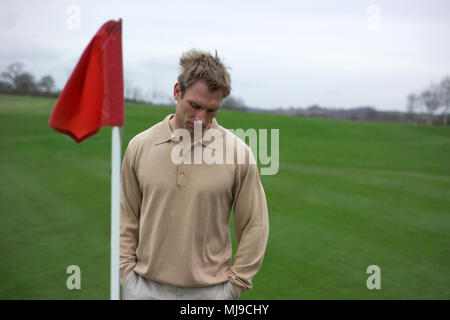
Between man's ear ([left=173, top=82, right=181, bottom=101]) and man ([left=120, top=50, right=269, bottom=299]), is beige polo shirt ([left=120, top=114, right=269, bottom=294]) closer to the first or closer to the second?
man ([left=120, top=50, right=269, bottom=299])

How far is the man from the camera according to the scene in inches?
101

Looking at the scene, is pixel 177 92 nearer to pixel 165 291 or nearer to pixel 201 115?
pixel 201 115

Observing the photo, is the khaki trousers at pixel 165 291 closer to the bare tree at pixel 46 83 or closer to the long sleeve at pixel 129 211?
the long sleeve at pixel 129 211

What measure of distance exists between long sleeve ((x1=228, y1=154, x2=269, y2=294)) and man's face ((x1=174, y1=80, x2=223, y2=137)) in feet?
1.15

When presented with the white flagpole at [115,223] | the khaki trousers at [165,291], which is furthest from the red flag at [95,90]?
the khaki trousers at [165,291]

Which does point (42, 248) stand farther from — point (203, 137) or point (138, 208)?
point (203, 137)

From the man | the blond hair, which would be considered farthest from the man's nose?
the blond hair

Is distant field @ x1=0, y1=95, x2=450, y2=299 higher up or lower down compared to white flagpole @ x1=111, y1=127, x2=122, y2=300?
lower down

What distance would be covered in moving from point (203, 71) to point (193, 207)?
0.73 m

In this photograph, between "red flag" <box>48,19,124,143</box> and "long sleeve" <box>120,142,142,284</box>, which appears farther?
"long sleeve" <box>120,142,142,284</box>

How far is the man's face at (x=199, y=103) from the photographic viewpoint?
2.55 m

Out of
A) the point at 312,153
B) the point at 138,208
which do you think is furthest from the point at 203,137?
the point at 312,153

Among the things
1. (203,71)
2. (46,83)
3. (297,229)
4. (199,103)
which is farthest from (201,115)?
(46,83)

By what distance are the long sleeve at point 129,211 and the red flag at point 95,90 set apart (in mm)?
414
